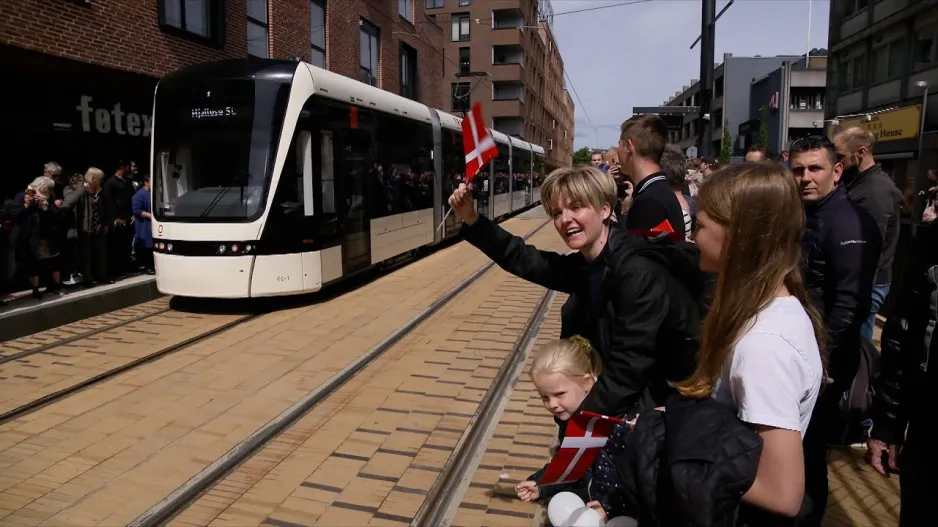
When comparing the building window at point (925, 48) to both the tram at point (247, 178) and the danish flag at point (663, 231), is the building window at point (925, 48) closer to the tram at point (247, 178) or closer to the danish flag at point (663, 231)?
the tram at point (247, 178)

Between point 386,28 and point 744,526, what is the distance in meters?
25.8

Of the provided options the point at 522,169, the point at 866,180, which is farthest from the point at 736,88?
the point at 866,180

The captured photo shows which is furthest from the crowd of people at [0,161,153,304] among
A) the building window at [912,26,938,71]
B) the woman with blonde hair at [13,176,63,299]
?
the building window at [912,26,938,71]

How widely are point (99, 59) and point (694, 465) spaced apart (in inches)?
487

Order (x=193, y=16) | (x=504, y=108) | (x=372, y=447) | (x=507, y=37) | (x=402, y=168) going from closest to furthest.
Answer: (x=372, y=447), (x=402, y=168), (x=193, y=16), (x=507, y=37), (x=504, y=108)

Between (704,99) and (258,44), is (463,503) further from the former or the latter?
(258,44)

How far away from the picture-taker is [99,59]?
1127 cm

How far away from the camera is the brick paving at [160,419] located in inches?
153

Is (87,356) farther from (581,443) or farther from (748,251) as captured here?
(748,251)

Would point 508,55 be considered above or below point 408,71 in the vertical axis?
above

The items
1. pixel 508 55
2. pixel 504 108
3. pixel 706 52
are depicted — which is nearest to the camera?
pixel 706 52

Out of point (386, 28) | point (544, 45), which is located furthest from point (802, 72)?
point (386, 28)

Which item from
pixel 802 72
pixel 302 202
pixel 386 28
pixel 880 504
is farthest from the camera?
pixel 802 72

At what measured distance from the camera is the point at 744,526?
1.82 m
